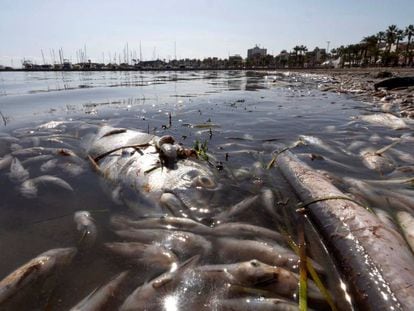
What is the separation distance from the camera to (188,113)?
1322 centimetres

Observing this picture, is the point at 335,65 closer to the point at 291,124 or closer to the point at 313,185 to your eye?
the point at 291,124

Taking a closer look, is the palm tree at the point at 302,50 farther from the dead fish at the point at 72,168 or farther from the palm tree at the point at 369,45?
the dead fish at the point at 72,168

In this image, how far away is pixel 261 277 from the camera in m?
2.84

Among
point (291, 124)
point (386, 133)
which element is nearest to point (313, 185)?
point (386, 133)

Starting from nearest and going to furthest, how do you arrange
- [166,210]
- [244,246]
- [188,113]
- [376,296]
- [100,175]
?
[376,296] → [244,246] → [166,210] → [100,175] → [188,113]

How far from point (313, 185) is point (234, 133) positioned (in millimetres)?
4904

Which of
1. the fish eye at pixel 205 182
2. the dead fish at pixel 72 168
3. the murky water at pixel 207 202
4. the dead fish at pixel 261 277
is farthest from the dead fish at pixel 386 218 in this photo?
the dead fish at pixel 72 168

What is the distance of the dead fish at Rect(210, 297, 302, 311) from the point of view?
2.54m

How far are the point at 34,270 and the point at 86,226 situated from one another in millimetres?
922

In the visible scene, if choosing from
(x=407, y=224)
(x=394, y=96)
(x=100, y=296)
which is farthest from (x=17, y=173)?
(x=394, y=96)

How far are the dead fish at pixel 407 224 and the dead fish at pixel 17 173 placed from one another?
6111mm

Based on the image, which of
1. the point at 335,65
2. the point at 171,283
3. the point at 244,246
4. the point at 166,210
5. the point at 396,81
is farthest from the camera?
the point at 335,65

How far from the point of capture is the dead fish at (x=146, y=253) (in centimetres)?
325

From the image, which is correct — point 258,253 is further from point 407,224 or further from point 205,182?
point 407,224
